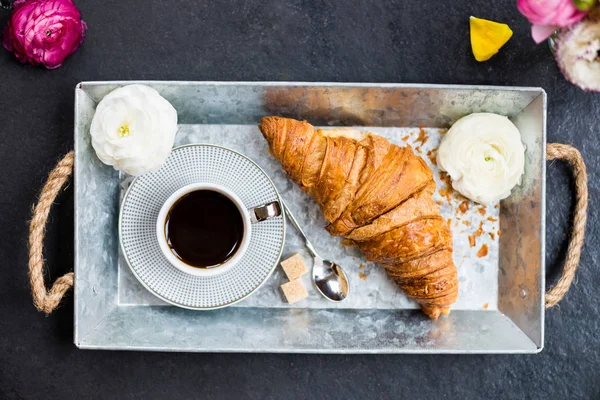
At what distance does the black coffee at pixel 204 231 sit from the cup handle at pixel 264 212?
6 cm

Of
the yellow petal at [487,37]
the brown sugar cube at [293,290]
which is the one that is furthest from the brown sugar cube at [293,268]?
the yellow petal at [487,37]

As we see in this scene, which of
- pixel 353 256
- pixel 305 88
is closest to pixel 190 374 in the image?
pixel 353 256

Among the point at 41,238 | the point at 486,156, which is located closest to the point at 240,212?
the point at 41,238

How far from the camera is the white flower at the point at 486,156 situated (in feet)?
5.05

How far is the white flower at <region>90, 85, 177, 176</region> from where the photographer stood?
1.45 metres

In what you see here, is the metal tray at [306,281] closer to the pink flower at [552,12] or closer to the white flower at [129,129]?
the white flower at [129,129]

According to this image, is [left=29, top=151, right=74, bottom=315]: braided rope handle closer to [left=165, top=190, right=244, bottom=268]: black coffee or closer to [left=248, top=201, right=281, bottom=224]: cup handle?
[left=165, top=190, right=244, bottom=268]: black coffee

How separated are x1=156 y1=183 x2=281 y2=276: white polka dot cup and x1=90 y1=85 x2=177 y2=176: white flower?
0.11 meters

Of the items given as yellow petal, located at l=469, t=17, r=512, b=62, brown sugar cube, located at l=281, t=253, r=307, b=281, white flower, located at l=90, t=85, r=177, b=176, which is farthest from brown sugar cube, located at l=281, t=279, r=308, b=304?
yellow petal, located at l=469, t=17, r=512, b=62

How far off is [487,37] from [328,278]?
747mm

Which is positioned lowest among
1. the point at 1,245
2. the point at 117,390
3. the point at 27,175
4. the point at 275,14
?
the point at 117,390

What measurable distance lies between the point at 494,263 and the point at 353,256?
37 cm

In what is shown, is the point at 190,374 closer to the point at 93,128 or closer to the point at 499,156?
the point at 93,128

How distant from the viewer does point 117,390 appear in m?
1.70
